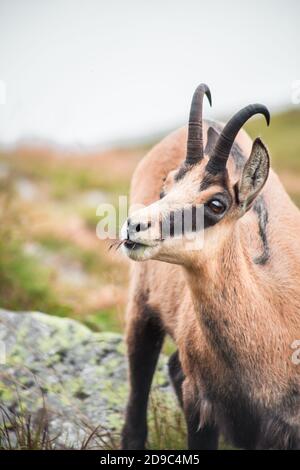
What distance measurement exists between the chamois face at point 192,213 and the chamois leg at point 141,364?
2.07 m

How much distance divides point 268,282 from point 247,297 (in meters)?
0.29

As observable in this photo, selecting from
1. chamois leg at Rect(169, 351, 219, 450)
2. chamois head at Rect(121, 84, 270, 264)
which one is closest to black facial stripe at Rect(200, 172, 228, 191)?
chamois head at Rect(121, 84, 270, 264)

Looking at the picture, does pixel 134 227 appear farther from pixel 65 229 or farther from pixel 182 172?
pixel 65 229

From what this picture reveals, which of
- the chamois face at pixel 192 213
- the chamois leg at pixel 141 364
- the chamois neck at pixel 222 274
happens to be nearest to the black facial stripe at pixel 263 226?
the chamois neck at pixel 222 274

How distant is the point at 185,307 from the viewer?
19.6 feet

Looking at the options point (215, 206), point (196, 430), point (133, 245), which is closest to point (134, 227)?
point (133, 245)

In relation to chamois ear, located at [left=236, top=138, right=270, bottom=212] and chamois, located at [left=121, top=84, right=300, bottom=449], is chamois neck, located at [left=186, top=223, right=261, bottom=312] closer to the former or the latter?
chamois, located at [left=121, top=84, right=300, bottom=449]

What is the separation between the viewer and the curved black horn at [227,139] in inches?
195

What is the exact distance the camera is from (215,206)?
4902mm
